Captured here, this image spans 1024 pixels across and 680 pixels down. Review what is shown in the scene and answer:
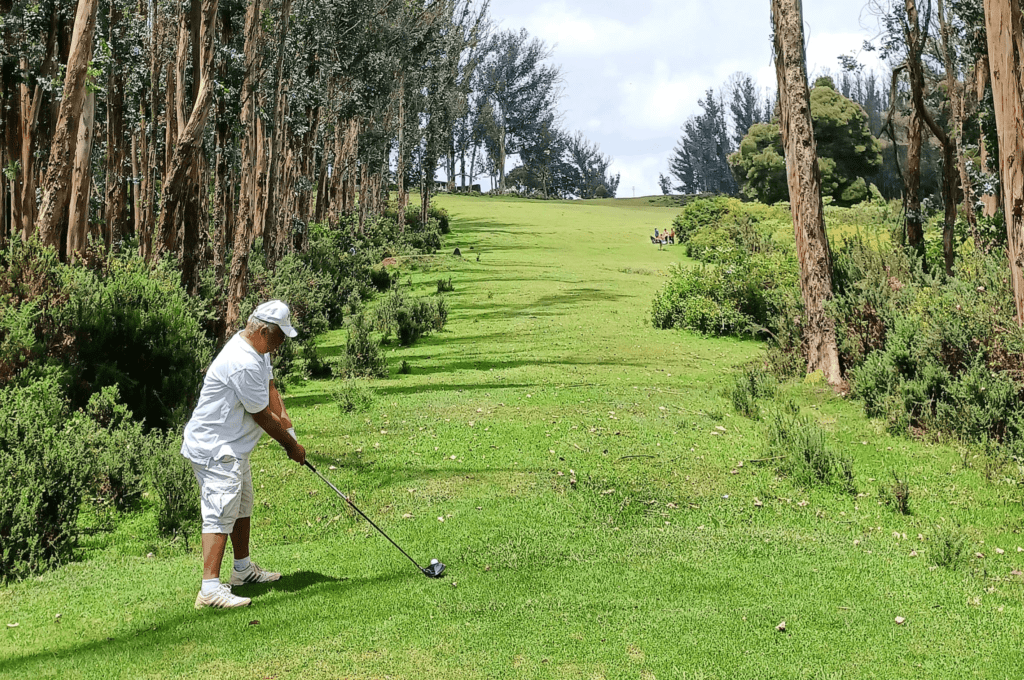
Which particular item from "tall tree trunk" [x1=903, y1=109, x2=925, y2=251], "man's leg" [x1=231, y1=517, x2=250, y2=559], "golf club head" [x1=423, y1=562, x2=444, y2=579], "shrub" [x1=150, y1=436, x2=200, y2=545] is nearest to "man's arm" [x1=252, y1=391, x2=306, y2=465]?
"man's leg" [x1=231, y1=517, x2=250, y2=559]

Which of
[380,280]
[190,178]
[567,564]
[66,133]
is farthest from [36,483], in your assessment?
[380,280]

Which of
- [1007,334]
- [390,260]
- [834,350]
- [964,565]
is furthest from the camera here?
[390,260]

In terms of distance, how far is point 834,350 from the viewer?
11172 mm

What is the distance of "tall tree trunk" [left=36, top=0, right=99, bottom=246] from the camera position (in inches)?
385

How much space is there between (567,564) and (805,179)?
25.2ft

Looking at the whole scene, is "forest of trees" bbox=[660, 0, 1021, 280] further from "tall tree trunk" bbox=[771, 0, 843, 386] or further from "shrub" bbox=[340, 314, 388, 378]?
"shrub" bbox=[340, 314, 388, 378]

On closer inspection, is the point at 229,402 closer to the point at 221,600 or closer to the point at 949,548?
the point at 221,600

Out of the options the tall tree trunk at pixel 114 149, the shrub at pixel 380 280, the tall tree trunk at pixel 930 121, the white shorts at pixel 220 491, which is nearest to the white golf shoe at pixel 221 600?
the white shorts at pixel 220 491

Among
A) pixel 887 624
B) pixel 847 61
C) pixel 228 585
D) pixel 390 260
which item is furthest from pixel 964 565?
pixel 390 260

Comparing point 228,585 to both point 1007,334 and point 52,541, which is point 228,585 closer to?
point 52,541

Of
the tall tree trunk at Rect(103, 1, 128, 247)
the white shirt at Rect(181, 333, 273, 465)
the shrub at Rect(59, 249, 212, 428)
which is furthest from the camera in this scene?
the tall tree trunk at Rect(103, 1, 128, 247)

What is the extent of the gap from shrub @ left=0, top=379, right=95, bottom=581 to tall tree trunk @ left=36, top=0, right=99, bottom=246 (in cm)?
375

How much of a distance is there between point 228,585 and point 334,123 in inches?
1216

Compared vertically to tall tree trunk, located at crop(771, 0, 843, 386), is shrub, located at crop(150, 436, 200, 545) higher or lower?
lower
